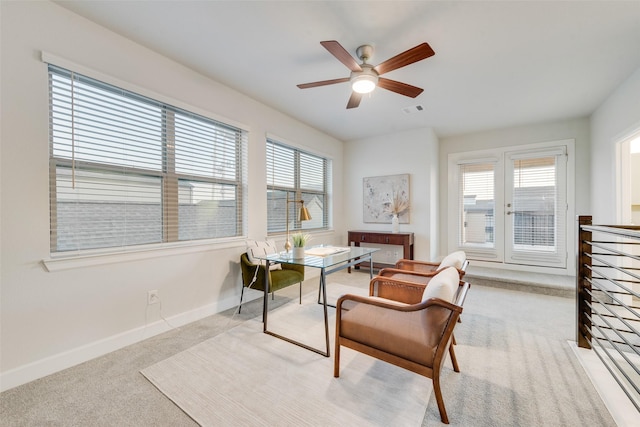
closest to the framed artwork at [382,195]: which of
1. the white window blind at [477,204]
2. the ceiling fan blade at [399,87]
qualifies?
the white window blind at [477,204]

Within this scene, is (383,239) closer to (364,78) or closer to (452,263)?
(452,263)

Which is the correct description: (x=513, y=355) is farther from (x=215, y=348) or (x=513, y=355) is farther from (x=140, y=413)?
(x=140, y=413)

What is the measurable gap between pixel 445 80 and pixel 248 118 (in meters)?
2.38

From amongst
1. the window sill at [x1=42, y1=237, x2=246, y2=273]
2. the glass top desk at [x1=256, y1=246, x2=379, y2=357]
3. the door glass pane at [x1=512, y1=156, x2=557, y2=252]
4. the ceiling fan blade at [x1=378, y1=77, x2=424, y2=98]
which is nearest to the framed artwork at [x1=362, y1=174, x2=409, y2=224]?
the door glass pane at [x1=512, y1=156, x2=557, y2=252]

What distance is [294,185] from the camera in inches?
168

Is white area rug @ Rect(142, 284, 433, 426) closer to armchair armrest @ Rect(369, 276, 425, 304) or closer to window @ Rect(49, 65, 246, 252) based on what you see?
armchair armrest @ Rect(369, 276, 425, 304)

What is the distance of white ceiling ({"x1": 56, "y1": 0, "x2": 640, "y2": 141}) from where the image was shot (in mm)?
1882

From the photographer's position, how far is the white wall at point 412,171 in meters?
4.51

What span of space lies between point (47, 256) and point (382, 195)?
14.6 feet

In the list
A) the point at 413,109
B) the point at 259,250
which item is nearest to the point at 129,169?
the point at 259,250

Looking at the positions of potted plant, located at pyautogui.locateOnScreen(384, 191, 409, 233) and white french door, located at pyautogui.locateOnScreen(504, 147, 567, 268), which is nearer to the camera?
white french door, located at pyautogui.locateOnScreen(504, 147, 567, 268)

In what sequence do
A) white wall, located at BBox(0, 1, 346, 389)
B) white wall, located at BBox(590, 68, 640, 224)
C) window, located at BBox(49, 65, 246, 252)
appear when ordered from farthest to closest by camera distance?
white wall, located at BBox(590, 68, 640, 224)
window, located at BBox(49, 65, 246, 252)
white wall, located at BBox(0, 1, 346, 389)

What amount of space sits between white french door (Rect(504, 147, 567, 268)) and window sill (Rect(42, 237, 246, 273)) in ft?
15.3

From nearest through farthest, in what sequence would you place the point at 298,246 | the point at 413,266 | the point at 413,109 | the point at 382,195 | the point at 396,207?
the point at 298,246, the point at 413,266, the point at 413,109, the point at 396,207, the point at 382,195
